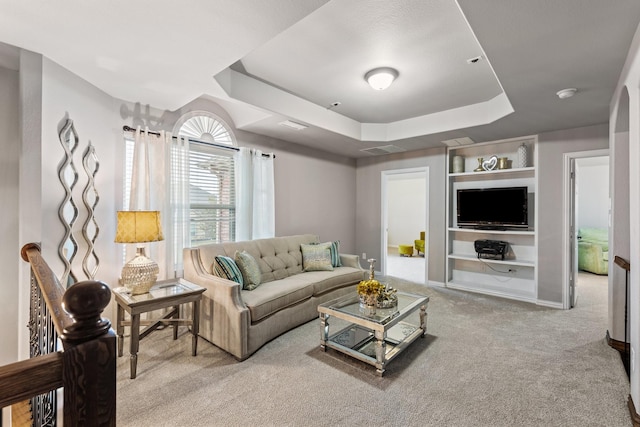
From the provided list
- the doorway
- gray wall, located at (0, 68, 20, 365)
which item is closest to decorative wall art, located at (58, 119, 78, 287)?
gray wall, located at (0, 68, 20, 365)

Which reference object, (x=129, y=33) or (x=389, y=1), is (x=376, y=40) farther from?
(x=129, y=33)

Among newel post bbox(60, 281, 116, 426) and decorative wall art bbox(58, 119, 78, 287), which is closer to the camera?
newel post bbox(60, 281, 116, 426)

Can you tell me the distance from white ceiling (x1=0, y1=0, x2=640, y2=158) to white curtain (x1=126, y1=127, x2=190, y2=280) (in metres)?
0.42

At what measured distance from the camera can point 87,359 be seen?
0.64m

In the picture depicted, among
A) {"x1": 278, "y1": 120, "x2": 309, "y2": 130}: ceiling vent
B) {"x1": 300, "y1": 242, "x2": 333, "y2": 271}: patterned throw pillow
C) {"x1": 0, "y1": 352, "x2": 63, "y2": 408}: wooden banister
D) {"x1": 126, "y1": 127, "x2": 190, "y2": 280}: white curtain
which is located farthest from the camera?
{"x1": 300, "y1": 242, "x2": 333, "y2": 271}: patterned throw pillow

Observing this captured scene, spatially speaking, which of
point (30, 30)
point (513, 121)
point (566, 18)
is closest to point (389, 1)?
point (566, 18)

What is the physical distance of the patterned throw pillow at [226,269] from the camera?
298cm

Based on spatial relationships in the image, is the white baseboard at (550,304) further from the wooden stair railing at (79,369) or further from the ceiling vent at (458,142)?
the wooden stair railing at (79,369)

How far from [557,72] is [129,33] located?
3126mm

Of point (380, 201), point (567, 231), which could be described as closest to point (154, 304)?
point (380, 201)

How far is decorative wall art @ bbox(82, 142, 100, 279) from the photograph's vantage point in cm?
262

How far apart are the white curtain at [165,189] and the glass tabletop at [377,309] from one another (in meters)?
1.77

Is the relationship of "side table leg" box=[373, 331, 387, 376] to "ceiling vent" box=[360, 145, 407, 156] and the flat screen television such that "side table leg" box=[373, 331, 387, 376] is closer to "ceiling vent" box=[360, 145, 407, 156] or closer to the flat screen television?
the flat screen television

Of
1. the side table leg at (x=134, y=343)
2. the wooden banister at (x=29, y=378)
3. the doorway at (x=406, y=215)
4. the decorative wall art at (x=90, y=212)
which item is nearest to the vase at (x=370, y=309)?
the side table leg at (x=134, y=343)
